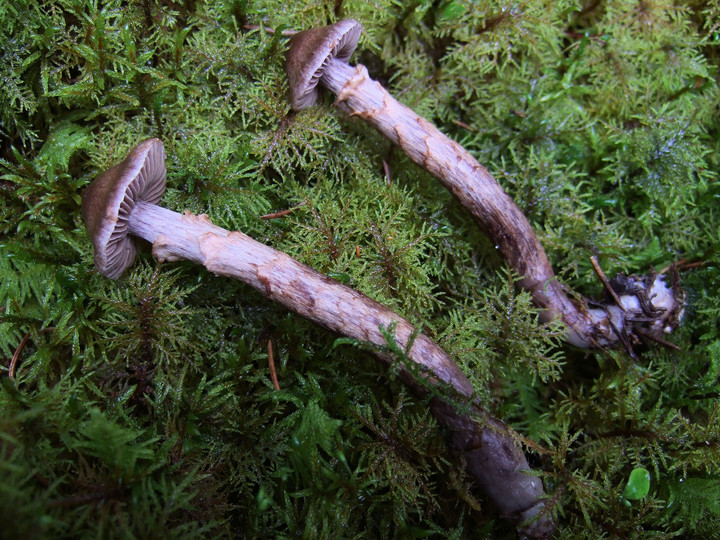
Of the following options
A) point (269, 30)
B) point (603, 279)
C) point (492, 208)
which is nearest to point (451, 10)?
point (269, 30)

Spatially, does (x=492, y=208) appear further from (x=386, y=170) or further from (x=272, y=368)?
(x=272, y=368)

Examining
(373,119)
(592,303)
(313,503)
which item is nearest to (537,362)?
(592,303)

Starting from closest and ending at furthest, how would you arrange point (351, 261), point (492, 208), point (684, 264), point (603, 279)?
1. point (351, 261)
2. point (492, 208)
3. point (603, 279)
4. point (684, 264)

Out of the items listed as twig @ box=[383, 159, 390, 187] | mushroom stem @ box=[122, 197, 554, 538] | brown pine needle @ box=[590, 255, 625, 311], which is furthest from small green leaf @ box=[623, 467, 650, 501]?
twig @ box=[383, 159, 390, 187]

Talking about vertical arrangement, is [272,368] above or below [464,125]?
below

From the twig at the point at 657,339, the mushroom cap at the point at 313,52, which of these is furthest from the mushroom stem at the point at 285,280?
the twig at the point at 657,339

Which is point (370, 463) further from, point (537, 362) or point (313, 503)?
point (537, 362)
